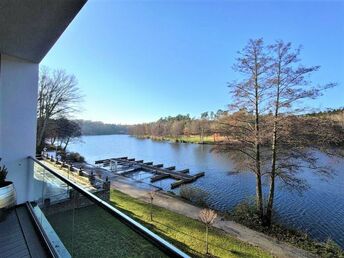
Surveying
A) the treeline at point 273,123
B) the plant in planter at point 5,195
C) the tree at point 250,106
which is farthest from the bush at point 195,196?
the plant in planter at point 5,195

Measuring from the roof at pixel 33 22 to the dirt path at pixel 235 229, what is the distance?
23.9 feet

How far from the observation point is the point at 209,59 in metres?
21.0

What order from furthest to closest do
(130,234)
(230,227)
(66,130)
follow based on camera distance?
(66,130)
(230,227)
(130,234)

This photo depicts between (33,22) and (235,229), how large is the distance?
8098 mm

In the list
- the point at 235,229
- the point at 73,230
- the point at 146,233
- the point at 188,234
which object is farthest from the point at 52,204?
the point at 235,229

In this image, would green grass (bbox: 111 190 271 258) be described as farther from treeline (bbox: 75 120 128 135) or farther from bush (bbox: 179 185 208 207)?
treeline (bbox: 75 120 128 135)

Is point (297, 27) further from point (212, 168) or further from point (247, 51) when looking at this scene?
point (212, 168)

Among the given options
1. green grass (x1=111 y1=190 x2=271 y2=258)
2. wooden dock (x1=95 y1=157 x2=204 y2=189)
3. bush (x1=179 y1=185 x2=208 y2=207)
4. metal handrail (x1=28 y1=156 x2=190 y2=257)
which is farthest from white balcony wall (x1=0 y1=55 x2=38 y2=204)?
wooden dock (x1=95 y1=157 x2=204 y2=189)

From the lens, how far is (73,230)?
1.76 meters

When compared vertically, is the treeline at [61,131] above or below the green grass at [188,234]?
above

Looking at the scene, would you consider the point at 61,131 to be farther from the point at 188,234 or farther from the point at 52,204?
the point at 52,204

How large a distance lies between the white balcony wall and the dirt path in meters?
6.42

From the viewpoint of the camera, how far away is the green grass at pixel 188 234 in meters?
6.21

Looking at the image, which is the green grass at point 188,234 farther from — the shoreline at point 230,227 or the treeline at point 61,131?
the treeline at point 61,131
